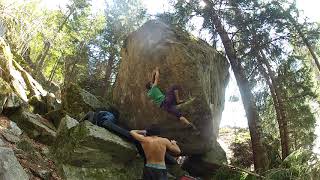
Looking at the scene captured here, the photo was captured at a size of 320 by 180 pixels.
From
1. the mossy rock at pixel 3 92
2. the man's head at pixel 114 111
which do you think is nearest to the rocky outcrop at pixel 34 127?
the mossy rock at pixel 3 92

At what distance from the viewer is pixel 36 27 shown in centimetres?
1498

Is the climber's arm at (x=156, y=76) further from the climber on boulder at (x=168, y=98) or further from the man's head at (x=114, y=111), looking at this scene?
the man's head at (x=114, y=111)

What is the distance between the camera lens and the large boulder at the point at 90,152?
10453 mm

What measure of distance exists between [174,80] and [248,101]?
10.9 feet

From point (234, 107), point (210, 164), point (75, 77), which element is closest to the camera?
point (210, 164)

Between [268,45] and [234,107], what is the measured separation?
6282mm

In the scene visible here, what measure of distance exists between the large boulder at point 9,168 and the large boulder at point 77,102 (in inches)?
269

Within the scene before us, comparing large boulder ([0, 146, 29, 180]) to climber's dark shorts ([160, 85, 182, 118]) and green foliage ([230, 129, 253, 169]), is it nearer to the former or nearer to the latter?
climber's dark shorts ([160, 85, 182, 118])

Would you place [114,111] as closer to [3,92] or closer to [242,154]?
[3,92]

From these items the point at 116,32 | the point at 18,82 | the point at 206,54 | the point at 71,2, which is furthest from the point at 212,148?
the point at 71,2

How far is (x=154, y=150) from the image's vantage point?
9062 millimetres

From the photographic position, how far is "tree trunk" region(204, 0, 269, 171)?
13.4 m

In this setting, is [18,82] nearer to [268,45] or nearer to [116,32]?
[116,32]

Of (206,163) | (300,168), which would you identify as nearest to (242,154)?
(206,163)
